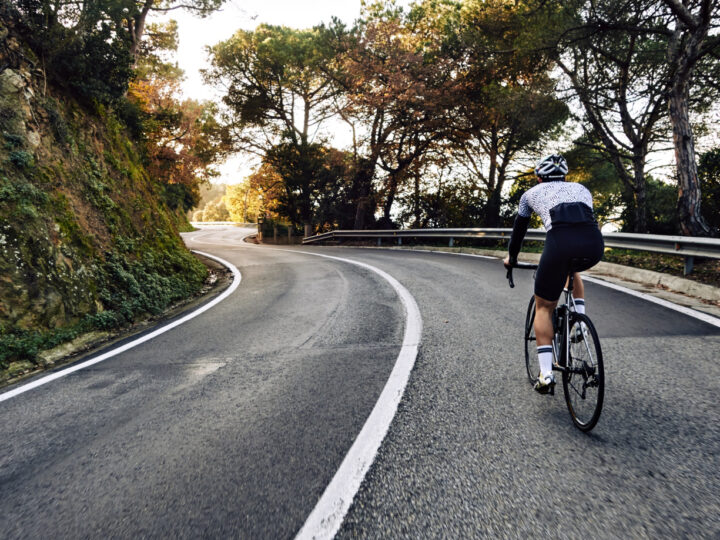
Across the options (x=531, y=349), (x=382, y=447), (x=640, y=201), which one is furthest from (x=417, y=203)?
(x=382, y=447)

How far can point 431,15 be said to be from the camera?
21031 mm

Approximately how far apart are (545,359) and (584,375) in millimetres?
341

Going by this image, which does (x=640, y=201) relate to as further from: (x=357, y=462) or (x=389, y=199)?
(x=357, y=462)

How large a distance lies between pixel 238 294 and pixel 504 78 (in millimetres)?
17654

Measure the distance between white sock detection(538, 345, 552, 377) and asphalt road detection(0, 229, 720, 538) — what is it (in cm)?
30

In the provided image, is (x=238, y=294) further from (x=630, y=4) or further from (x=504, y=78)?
(x=504, y=78)

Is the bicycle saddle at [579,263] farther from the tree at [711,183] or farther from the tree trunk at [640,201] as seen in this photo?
the tree trunk at [640,201]

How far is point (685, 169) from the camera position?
9.30 m

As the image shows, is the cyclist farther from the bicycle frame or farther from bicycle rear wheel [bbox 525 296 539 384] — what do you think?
bicycle rear wheel [bbox 525 296 539 384]

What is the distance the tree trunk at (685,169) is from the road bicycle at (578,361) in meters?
8.45

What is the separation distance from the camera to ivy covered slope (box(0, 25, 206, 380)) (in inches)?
211

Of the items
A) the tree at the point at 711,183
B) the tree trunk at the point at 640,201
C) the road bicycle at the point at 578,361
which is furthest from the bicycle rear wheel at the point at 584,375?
the tree trunk at the point at 640,201

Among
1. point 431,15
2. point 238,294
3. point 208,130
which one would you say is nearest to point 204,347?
point 238,294

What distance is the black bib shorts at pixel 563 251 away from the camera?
9.41 feet
